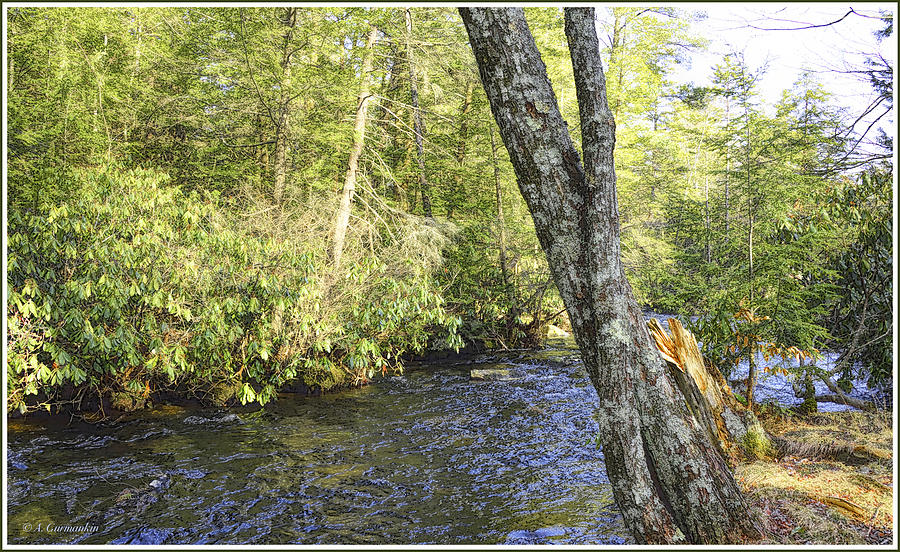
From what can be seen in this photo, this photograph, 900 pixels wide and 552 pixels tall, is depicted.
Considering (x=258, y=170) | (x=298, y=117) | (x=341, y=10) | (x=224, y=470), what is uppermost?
(x=341, y=10)

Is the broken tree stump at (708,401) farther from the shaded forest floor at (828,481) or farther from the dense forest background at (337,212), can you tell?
the dense forest background at (337,212)

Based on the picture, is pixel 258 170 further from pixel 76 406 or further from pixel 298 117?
pixel 76 406

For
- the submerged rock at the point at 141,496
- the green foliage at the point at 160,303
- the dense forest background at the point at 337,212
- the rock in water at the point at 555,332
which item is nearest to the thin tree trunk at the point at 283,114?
the dense forest background at the point at 337,212

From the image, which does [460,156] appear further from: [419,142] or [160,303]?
[160,303]

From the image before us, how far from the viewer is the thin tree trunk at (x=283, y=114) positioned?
11.6 meters

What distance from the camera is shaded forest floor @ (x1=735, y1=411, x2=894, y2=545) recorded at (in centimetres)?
381

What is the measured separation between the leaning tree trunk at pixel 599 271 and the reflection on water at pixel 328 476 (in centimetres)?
148

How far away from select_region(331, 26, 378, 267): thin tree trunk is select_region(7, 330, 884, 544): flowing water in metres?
3.05

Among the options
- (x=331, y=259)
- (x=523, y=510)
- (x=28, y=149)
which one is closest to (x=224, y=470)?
(x=523, y=510)

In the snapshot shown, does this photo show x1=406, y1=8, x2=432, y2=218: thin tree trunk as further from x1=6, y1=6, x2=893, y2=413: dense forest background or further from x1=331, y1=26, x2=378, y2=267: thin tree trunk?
x1=331, y1=26, x2=378, y2=267: thin tree trunk

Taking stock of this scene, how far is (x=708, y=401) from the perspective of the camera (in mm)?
5688

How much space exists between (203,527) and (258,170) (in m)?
10.1

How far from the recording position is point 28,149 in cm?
1102

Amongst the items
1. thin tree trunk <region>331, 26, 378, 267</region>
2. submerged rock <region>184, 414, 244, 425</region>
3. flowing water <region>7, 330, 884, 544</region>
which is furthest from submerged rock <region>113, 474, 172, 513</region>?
thin tree trunk <region>331, 26, 378, 267</region>
